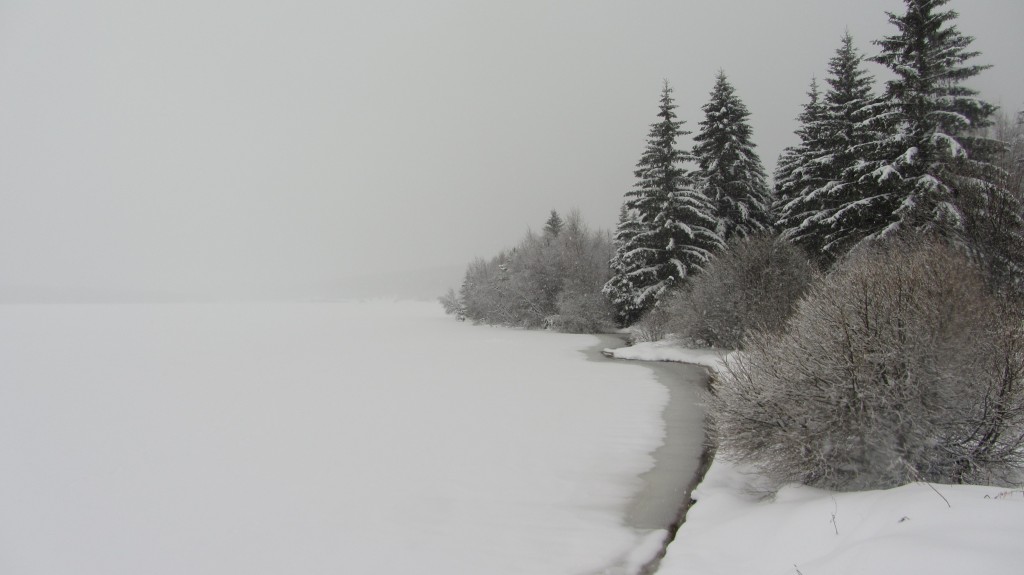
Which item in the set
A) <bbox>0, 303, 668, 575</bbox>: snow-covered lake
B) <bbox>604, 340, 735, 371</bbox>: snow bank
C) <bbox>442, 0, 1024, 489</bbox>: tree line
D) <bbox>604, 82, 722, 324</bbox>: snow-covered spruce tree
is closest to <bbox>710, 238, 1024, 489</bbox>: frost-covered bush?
<bbox>442, 0, 1024, 489</bbox>: tree line

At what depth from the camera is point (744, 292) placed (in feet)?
61.9

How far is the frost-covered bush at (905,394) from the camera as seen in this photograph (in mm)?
5328

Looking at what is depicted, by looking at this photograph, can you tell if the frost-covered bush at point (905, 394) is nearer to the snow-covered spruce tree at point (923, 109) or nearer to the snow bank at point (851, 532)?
the snow bank at point (851, 532)

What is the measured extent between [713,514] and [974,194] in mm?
12012

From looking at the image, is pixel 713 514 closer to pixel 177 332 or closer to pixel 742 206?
pixel 742 206

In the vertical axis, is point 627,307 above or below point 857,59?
below

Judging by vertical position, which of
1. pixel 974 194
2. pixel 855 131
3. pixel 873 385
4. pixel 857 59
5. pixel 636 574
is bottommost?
pixel 636 574

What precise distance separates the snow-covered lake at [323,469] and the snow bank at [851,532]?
105 cm

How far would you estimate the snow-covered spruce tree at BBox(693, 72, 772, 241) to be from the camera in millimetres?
26188

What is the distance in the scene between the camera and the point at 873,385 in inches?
216

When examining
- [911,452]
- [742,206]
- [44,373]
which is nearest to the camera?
[911,452]

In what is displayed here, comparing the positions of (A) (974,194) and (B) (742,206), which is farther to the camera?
(B) (742,206)

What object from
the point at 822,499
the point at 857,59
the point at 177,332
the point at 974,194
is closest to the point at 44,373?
the point at 177,332

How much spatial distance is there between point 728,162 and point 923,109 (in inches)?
426
